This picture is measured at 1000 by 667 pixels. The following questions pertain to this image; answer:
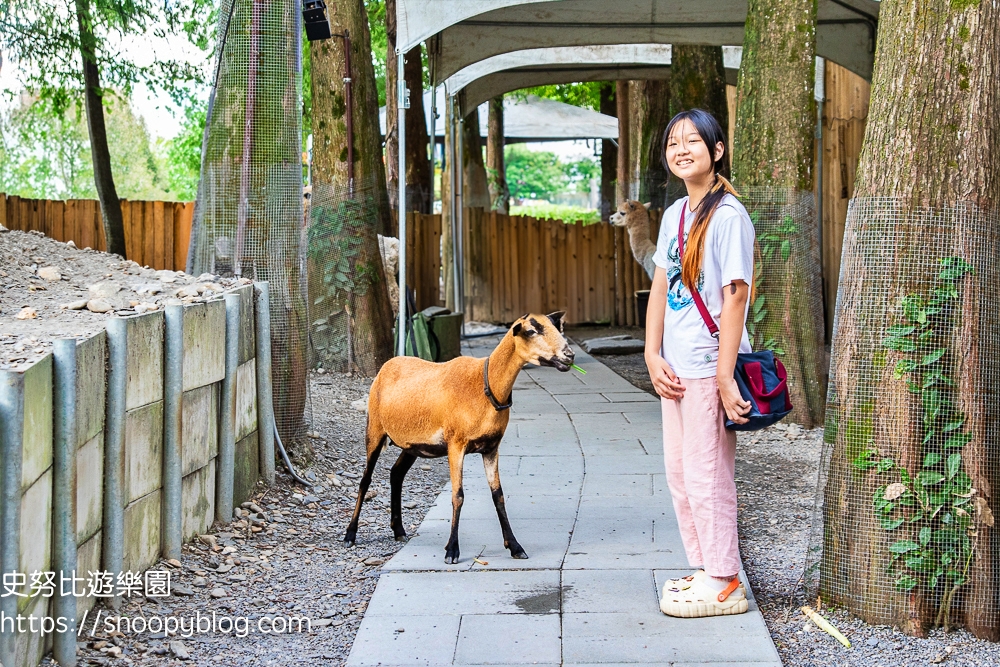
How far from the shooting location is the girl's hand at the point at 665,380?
4238 mm

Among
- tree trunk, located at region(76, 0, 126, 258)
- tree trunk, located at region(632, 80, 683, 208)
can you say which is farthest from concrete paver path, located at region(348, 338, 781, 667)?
tree trunk, located at region(632, 80, 683, 208)

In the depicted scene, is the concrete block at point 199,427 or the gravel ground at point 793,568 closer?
the gravel ground at point 793,568

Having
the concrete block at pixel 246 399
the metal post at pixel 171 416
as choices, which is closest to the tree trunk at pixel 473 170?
the concrete block at pixel 246 399

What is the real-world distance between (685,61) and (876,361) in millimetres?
9478

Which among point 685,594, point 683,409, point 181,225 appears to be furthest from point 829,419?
point 181,225

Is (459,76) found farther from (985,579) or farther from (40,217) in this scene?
(985,579)

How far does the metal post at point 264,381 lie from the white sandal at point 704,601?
3311 mm

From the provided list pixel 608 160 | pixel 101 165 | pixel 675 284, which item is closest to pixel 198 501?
pixel 675 284

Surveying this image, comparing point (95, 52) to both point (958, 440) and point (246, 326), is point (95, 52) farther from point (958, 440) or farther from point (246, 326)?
point (958, 440)

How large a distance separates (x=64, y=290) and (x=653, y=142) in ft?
35.1

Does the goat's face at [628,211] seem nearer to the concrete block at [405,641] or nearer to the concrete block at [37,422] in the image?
the concrete block at [405,641]

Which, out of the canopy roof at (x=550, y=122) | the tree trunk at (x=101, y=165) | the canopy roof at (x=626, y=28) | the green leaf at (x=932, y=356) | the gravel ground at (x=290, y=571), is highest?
the canopy roof at (x=550, y=122)

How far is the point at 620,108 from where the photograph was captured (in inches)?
883

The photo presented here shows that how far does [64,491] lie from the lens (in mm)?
3807
